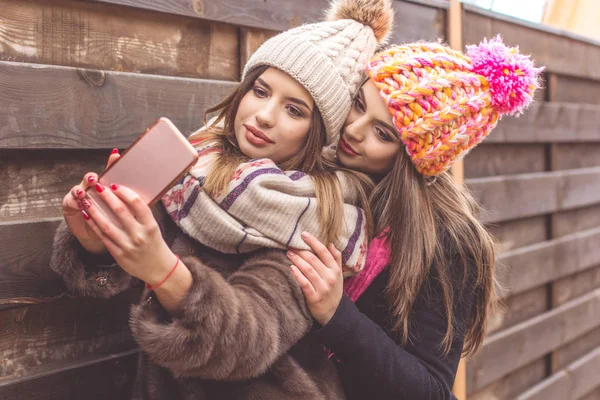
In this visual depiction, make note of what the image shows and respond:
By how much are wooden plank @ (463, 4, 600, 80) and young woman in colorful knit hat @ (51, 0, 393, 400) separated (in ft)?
4.54

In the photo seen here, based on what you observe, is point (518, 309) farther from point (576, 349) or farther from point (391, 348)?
point (391, 348)

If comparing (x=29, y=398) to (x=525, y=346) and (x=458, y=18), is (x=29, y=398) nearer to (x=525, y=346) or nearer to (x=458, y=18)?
(x=458, y=18)

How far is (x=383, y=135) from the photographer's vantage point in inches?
61.4

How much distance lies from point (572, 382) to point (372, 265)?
278cm

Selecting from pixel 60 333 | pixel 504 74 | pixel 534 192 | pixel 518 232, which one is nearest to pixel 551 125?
pixel 534 192

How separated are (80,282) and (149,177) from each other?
396 millimetres

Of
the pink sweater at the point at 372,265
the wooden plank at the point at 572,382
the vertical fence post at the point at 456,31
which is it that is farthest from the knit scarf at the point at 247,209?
the wooden plank at the point at 572,382

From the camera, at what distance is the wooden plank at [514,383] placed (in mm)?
3100

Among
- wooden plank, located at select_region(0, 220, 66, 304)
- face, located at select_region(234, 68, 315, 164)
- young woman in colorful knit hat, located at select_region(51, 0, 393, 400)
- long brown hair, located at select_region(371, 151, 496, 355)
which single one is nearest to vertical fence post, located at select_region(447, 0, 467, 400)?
long brown hair, located at select_region(371, 151, 496, 355)

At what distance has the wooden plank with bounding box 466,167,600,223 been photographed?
2.94 m

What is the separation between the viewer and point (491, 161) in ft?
10.0

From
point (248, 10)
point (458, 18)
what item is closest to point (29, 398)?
point (248, 10)

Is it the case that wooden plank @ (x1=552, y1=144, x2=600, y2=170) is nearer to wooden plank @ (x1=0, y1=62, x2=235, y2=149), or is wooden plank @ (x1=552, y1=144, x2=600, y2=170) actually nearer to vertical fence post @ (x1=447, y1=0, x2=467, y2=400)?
vertical fence post @ (x1=447, y1=0, x2=467, y2=400)

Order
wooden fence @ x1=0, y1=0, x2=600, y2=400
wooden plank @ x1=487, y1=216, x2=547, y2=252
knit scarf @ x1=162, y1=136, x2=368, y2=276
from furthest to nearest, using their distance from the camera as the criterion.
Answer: wooden plank @ x1=487, y1=216, x2=547, y2=252 → wooden fence @ x1=0, y1=0, x2=600, y2=400 → knit scarf @ x1=162, y1=136, x2=368, y2=276
